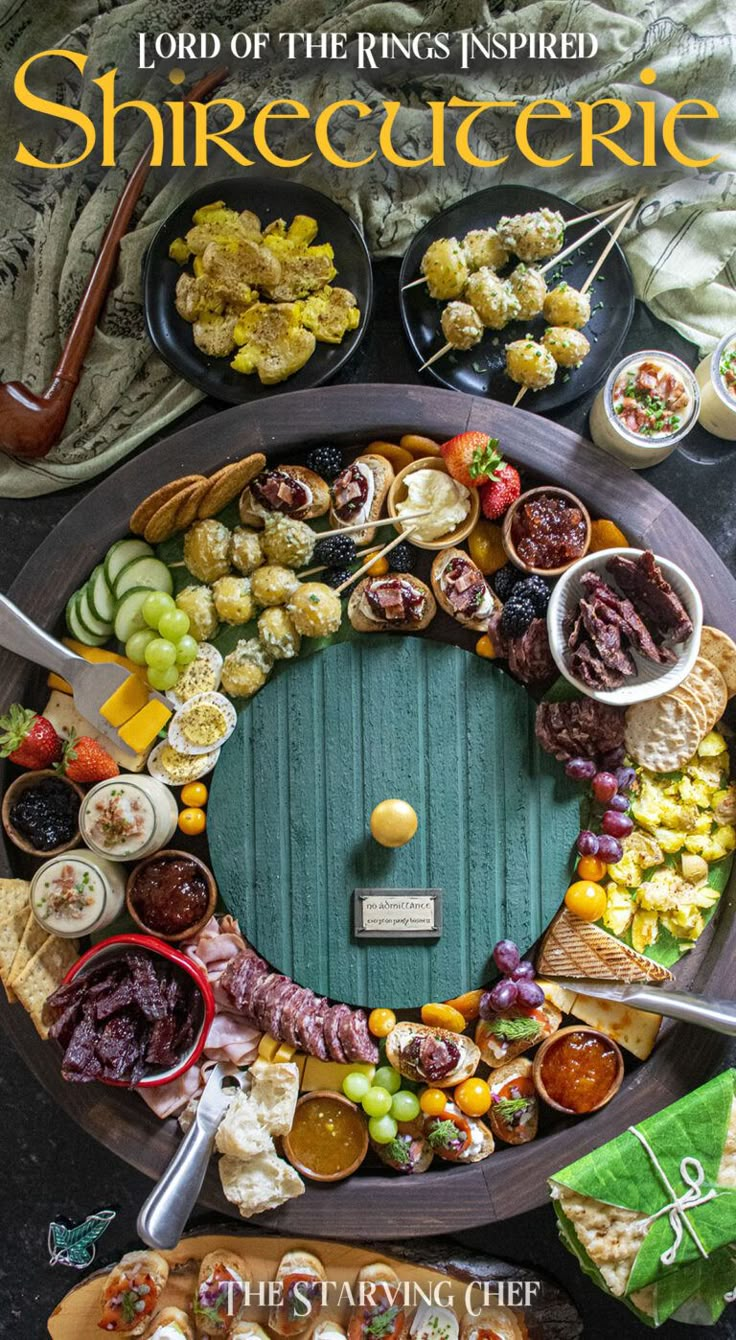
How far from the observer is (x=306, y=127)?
12.5 feet

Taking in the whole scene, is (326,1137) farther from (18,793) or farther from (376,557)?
(376,557)

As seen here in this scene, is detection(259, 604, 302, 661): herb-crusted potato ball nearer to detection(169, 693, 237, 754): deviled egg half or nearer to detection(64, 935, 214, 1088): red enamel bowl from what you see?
detection(169, 693, 237, 754): deviled egg half

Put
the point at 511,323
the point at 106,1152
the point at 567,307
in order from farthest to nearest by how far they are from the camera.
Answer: the point at 106,1152 < the point at 511,323 < the point at 567,307

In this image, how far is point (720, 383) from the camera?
3.72 meters

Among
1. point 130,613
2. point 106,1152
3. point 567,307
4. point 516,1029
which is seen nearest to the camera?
point 516,1029

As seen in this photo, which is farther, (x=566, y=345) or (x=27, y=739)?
(x=566, y=345)

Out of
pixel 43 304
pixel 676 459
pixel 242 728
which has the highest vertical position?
pixel 43 304

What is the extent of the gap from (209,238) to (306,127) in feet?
1.80

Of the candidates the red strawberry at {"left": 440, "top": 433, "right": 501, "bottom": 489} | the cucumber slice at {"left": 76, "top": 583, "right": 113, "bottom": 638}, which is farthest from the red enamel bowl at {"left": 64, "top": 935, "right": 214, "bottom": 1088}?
the red strawberry at {"left": 440, "top": 433, "right": 501, "bottom": 489}

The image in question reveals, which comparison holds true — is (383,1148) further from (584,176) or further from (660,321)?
(584,176)

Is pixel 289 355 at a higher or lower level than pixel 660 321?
lower

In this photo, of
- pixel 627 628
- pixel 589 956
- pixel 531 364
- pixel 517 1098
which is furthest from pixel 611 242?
pixel 517 1098

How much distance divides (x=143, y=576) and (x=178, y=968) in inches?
48.9

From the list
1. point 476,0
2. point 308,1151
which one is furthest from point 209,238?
point 308,1151
